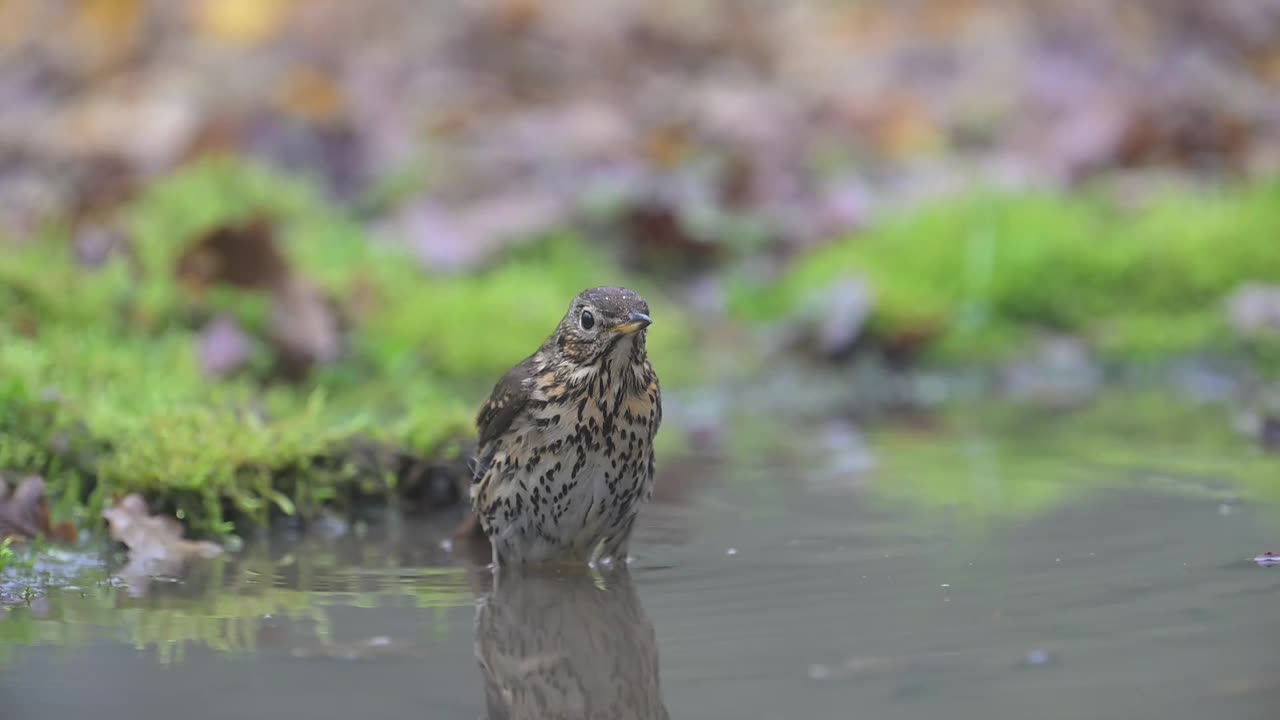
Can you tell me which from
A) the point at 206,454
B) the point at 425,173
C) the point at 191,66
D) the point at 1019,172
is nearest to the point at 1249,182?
the point at 1019,172

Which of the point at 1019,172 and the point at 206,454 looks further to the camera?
the point at 1019,172

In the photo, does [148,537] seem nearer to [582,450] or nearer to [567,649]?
[582,450]

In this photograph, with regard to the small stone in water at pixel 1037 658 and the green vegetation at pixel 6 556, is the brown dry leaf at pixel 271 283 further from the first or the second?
the small stone in water at pixel 1037 658

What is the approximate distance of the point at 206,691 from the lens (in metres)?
2.74

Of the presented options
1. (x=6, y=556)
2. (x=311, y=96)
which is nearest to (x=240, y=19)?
(x=311, y=96)

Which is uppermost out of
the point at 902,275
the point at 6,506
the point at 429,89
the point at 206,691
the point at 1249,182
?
the point at 429,89

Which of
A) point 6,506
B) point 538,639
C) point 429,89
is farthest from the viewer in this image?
point 429,89

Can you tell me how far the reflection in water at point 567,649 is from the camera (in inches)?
107

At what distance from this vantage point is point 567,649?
3094 mm

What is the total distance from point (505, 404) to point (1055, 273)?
164 inches

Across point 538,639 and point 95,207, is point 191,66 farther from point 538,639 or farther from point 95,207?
point 538,639

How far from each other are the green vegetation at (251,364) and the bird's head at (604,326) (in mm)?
791

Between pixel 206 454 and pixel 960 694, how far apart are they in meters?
2.25

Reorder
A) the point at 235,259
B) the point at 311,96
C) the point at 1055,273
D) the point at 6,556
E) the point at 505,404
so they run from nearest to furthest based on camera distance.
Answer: the point at 6,556, the point at 505,404, the point at 235,259, the point at 1055,273, the point at 311,96
